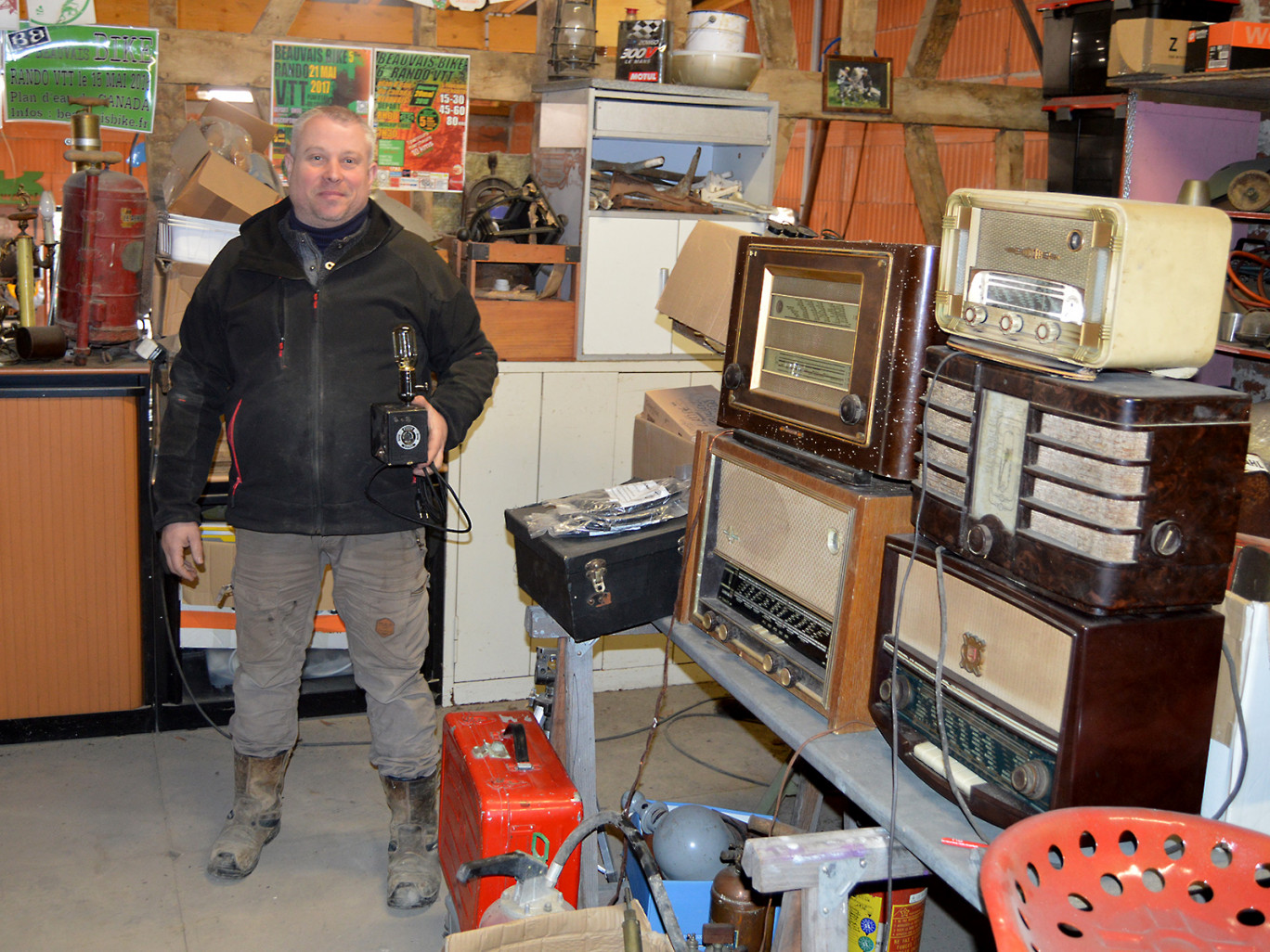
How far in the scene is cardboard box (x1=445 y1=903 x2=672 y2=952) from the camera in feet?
4.93

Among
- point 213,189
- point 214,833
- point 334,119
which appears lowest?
point 214,833

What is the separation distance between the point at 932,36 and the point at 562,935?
3.53 metres

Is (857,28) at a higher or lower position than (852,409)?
higher

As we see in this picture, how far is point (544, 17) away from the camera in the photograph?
3391mm

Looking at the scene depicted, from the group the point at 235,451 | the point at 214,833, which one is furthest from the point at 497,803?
the point at 214,833

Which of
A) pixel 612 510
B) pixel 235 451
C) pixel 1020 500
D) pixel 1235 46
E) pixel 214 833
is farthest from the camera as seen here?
pixel 1235 46

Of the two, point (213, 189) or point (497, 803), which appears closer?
point (497, 803)

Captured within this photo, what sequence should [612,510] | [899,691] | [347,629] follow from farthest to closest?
[347,629] → [612,510] → [899,691]

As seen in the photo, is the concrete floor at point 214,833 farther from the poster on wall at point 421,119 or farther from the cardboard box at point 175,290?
the poster on wall at point 421,119

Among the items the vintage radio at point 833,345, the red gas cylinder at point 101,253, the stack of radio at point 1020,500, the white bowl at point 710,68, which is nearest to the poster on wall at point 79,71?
the red gas cylinder at point 101,253

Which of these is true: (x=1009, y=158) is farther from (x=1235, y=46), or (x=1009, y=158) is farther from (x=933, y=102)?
(x=1235, y=46)

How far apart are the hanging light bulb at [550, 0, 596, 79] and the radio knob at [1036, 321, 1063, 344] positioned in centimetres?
230

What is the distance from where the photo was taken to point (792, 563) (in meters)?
1.66

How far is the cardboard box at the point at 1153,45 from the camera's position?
3.42m
